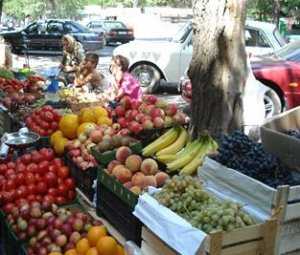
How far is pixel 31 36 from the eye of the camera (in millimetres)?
25391

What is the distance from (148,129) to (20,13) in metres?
49.6

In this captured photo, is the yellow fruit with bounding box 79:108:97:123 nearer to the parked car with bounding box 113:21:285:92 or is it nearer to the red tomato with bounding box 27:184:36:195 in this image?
the red tomato with bounding box 27:184:36:195

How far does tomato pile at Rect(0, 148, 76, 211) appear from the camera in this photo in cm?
468

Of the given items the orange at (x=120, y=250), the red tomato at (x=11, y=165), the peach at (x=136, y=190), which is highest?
the peach at (x=136, y=190)

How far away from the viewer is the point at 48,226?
416cm

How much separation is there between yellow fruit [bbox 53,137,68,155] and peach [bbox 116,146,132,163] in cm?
112

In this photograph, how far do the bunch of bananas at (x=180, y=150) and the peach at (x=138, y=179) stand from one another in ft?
0.80

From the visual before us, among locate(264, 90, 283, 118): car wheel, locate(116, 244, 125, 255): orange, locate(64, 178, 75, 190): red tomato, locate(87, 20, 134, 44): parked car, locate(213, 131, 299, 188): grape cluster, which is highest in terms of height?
locate(213, 131, 299, 188): grape cluster

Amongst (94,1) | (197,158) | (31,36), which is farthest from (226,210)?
(94,1)

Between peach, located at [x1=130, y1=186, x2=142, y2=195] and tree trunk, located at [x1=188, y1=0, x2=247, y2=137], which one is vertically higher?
tree trunk, located at [x1=188, y1=0, x2=247, y2=137]

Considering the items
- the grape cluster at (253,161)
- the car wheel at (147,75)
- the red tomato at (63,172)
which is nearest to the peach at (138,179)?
the grape cluster at (253,161)

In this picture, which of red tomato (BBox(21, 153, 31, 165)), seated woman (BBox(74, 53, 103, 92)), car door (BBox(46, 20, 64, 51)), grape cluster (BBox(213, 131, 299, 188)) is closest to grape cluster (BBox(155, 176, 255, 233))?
grape cluster (BBox(213, 131, 299, 188))

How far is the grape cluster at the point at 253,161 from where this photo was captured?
307cm

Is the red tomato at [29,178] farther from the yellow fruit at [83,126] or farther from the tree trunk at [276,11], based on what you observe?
the tree trunk at [276,11]
